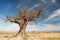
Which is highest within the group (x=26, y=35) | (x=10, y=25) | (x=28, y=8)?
(x=28, y=8)

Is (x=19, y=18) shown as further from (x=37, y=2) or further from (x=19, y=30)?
(x=37, y=2)

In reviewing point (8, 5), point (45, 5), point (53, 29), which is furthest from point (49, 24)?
point (8, 5)

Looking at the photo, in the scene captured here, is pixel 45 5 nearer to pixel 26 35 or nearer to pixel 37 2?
pixel 37 2

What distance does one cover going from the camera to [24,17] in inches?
317

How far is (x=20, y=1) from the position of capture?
8.16m

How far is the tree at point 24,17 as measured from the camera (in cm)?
802

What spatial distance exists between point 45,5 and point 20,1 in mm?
1157

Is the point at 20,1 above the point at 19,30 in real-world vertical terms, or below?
above

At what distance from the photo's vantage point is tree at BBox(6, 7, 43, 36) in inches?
316

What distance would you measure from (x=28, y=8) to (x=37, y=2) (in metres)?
0.50

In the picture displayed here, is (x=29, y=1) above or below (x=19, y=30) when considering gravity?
above

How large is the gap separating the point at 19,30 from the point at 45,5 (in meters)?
1.66

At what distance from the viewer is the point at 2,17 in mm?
8188

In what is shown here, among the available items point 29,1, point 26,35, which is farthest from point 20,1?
point 26,35
